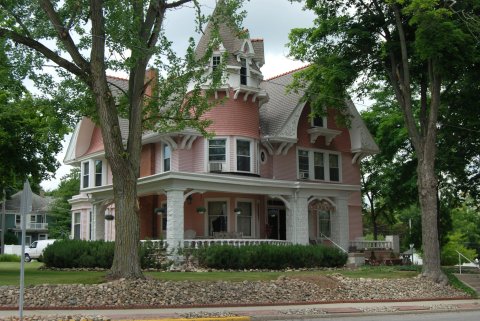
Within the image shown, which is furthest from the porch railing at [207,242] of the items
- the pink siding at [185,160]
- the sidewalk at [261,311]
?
the sidewalk at [261,311]

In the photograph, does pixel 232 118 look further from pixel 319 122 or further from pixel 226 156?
pixel 319 122

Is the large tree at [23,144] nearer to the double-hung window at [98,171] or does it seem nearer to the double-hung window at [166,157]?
the double-hung window at [166,157]

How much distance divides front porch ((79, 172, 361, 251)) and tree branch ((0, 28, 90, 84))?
8.61 m

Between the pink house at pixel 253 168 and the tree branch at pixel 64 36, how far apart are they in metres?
9.89

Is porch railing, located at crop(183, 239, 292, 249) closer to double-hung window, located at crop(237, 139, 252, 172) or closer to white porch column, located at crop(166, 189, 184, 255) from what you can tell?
white porch column, located at crop(166, 189, 184, 255)

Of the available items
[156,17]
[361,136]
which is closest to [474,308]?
[156,17]

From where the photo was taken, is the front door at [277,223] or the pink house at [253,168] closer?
the pink house at [253,168]

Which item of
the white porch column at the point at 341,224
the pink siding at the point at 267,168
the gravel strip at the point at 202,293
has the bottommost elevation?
the gravel strip at the point at 202,293

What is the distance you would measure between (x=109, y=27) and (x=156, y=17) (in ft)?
5.89

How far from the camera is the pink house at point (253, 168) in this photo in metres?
28.6

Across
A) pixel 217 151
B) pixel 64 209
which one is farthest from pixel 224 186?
pixel 64 209

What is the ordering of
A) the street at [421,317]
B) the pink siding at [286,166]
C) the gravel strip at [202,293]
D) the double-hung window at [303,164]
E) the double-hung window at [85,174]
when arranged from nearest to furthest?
the gravel strip at [202,293] < the street at [421,317] < the pink siding at [286,166] < the double-hung window at [303,164] < the double-hung window at [85,174]

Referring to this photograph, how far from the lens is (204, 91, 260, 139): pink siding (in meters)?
29.2

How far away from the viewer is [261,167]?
30781mm
